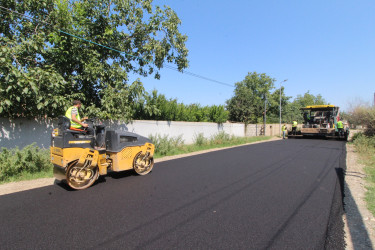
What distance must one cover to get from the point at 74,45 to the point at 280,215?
8776 millimetres

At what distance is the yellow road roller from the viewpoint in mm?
5039

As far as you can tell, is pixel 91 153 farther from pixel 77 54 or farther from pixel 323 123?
pixel 323 123

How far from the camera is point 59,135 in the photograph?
529 centimetres

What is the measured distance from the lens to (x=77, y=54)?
877 cm

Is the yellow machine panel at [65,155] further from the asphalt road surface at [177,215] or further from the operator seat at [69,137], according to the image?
the asphalt road surface at [177,215]

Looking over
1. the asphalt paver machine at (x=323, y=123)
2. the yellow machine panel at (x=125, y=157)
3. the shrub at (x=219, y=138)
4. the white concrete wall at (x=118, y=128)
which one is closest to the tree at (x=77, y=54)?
the white concrete wall at (x=118, y=128)

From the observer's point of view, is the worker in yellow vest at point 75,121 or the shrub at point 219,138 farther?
the shrub at point 219,138

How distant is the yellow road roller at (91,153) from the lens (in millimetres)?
5039

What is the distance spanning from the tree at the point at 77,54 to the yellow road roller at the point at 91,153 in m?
2.46

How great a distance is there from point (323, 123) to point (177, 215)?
21080 millimetres

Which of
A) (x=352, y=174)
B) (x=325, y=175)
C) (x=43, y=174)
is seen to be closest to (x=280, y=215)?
(x=325, y=175)

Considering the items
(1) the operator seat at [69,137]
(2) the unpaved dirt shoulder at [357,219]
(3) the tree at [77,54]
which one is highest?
(3) the tree at [77,54]

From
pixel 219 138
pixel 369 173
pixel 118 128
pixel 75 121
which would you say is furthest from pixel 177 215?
pixel 219 138

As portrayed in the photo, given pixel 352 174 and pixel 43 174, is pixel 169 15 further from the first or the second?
pixel 352 174
